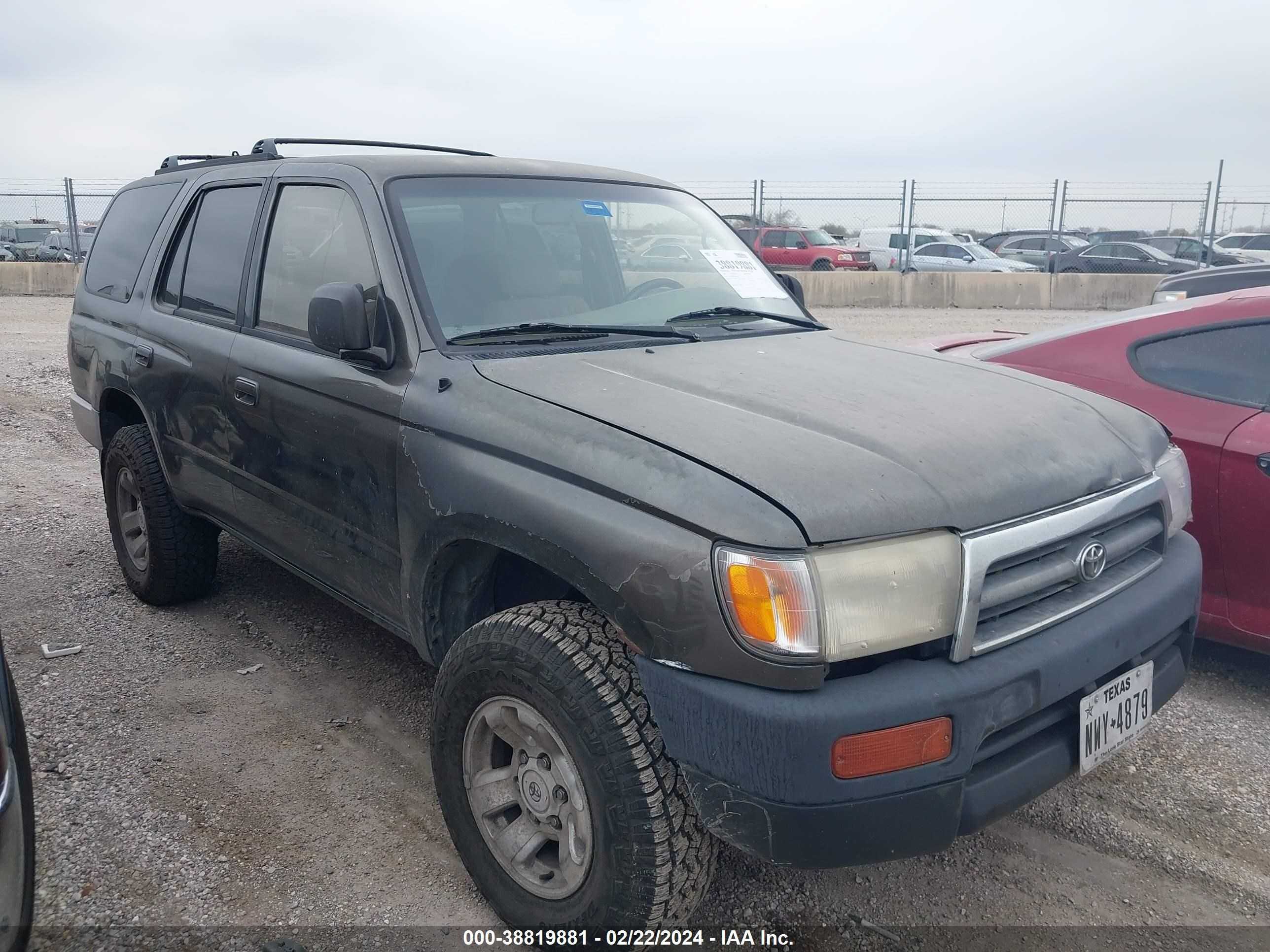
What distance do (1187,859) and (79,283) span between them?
5271 mm

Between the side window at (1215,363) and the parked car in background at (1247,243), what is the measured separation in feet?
76.4

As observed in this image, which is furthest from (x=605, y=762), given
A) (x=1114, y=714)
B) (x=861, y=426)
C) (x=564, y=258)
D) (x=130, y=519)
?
(x=130, y=519)

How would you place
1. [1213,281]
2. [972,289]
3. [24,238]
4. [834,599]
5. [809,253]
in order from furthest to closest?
[809,253] < [24,238] < [972,289] < [1213,281] < [834,599]

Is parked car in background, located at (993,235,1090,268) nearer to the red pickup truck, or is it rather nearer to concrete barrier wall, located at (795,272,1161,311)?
concrete barrier wall, located at (795,272,1161,311)

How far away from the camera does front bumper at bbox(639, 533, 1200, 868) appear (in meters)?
1.93

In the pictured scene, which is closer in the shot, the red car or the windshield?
the windshield

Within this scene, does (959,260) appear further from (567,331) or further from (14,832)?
(14,832)

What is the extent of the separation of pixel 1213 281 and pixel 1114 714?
5613 millimetres

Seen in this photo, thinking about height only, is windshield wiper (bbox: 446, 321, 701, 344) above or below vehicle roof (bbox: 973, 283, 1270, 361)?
above

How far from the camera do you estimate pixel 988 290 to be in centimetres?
1927

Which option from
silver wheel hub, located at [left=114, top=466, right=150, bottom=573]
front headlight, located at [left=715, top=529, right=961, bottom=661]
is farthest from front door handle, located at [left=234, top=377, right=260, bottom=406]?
front headlight, located at [left=715, top=529, right=961, bottom=661]

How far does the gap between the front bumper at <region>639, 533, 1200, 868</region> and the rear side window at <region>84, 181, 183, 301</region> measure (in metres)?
3.44

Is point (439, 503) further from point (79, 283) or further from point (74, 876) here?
point (79, 283)

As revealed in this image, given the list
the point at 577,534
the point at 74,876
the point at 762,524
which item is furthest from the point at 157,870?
the point at 762,524
